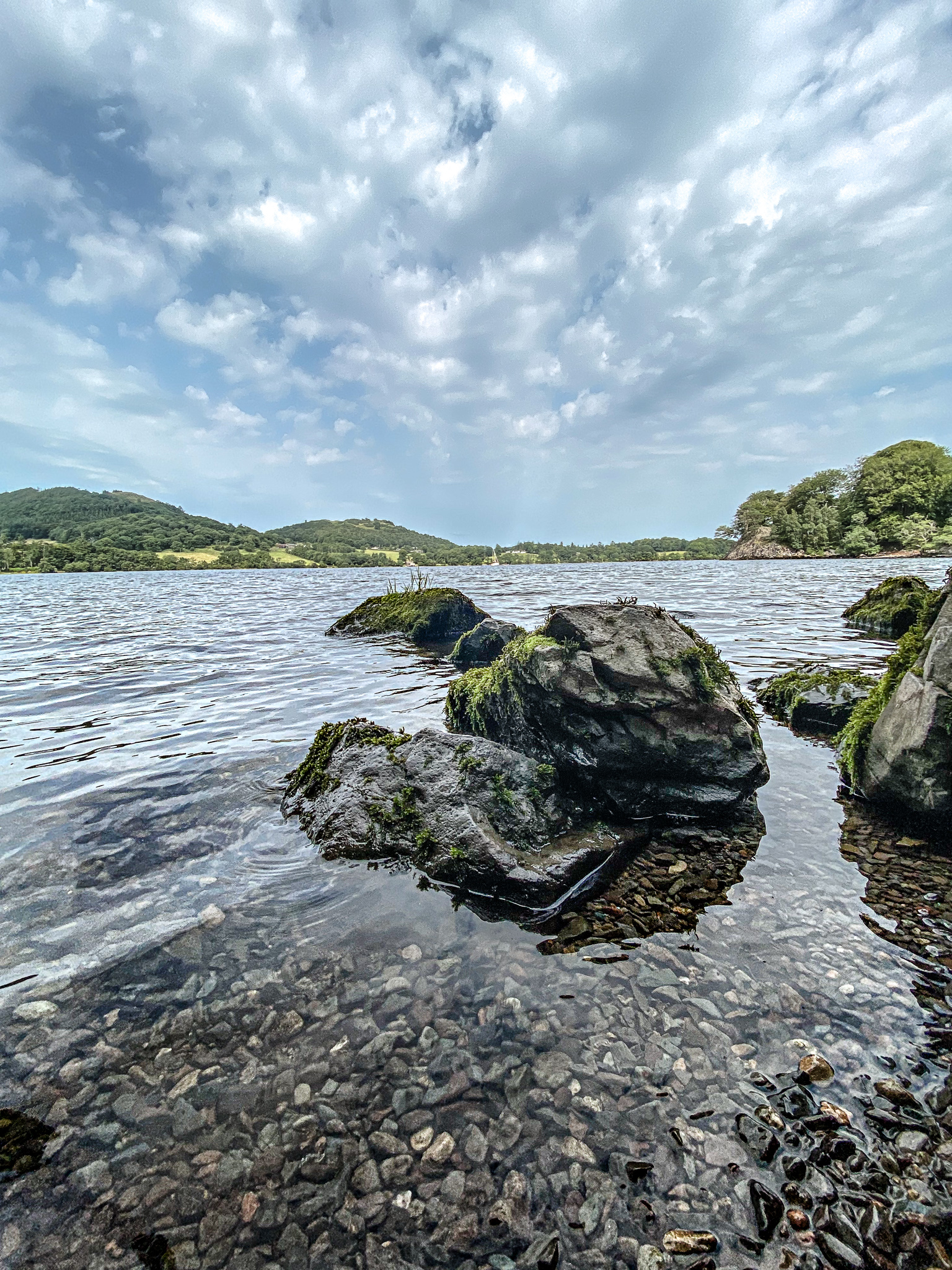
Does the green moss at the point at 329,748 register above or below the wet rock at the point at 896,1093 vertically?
above

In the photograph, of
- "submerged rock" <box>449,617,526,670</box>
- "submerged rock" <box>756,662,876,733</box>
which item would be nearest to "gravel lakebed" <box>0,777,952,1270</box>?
"submerged rock" <box>756,662,876,733</box>

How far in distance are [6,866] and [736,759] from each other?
29.0 feet

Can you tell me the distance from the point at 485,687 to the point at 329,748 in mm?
2941

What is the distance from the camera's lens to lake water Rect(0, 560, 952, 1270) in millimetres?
2680

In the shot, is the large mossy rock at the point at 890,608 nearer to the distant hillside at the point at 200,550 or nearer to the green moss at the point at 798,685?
the green moss at the point at 798,685

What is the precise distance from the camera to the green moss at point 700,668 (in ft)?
23.7

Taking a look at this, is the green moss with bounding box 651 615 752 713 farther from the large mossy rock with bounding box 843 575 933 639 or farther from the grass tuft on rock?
the large mossy rock with bounding box 843 575 933 639

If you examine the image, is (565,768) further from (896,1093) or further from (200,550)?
(200,550)

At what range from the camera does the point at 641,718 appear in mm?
7156

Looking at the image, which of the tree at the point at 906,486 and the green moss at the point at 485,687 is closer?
the green moss at the point at 485,687

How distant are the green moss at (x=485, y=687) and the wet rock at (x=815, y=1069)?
5294mm

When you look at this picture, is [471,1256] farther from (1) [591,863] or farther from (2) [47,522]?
(2) [47,522]

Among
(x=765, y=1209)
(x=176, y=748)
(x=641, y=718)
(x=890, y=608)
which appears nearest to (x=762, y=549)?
(x=890, y=608)

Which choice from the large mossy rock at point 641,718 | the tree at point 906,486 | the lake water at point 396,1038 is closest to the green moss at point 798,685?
the lake water at point 396,1038
